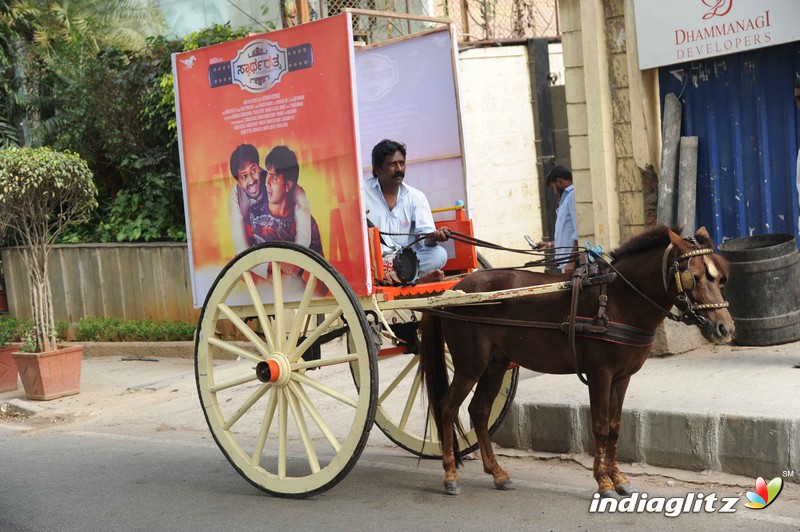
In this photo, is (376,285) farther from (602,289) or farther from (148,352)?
(148,352)

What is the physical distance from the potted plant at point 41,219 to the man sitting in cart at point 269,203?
446 cm

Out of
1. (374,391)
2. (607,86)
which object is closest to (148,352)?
(607,86)

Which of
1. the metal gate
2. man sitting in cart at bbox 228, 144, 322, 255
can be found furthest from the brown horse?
the metal gate

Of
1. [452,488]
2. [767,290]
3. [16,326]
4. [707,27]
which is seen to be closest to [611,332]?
[452,488]

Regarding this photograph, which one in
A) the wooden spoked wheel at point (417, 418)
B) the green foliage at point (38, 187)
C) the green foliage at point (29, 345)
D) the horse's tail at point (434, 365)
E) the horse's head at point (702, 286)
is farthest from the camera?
the green foliage at point (29, 345)

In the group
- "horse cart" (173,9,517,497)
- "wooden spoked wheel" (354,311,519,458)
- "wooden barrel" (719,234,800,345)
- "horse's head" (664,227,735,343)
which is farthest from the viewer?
"wooden barrel" (719,234,800,345)

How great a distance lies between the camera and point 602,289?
516cm

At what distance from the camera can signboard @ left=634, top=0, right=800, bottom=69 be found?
24.8 ft

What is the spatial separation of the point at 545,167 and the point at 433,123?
6053mm

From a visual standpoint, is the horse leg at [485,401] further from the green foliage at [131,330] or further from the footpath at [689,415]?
the green foliage at [131,330]

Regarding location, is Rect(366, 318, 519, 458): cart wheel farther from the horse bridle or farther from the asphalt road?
the horse bridle

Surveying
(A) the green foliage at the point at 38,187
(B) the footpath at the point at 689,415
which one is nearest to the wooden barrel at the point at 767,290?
(B) the footpath at the point at 689,415

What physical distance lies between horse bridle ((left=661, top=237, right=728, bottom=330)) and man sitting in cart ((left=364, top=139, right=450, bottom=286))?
184cm

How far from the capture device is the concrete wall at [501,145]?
41.7ft
